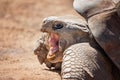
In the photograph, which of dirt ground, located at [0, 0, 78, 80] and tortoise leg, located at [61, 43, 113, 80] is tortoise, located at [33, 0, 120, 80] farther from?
dirt ground, located at [0, 0, 78, 80]

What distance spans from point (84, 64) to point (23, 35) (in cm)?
345

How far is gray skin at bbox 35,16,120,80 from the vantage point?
3799mm

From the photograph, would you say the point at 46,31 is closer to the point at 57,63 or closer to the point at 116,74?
the point at 57,63

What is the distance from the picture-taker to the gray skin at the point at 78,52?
3.80m

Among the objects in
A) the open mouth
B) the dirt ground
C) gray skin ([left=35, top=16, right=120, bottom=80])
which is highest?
gray skin ([left=35, top=16, right=120, bottom=80])

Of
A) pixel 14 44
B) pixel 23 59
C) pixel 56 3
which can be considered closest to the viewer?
pixel 23 59

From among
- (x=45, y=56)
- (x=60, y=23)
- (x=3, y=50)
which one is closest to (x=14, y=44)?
(x=3, y=50)

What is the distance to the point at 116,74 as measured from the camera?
13.3 feet

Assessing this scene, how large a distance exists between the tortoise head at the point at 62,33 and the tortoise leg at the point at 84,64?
0.52 ft

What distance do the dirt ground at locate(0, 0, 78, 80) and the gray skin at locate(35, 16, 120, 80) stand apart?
14.8 inches

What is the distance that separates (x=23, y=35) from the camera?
23.5ft

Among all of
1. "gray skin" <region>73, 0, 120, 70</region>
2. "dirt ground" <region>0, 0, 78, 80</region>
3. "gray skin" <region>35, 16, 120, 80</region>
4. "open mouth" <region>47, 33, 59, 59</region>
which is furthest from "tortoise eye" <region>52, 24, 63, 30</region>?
"dirt ground" <region>0, 0, 78, 80</region>

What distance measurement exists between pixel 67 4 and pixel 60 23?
20.4 ft

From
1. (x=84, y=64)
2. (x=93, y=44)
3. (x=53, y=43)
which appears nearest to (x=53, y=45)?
(x=53, y=43)
